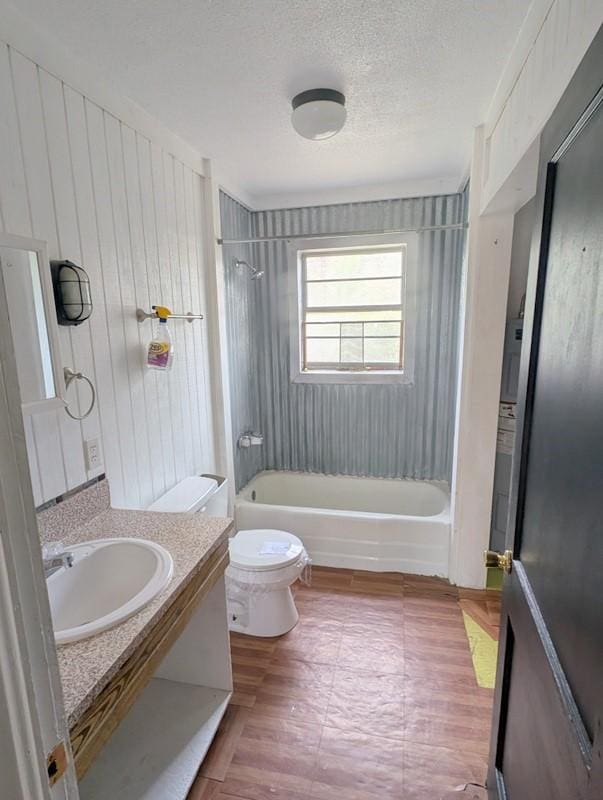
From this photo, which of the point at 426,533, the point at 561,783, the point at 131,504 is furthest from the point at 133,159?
the point at 426,533

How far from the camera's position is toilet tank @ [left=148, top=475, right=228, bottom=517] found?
1.91 meters

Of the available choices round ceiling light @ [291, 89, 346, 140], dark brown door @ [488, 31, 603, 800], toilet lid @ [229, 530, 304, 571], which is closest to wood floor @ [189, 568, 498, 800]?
toilet lid @ [229, 530, 304, 571]

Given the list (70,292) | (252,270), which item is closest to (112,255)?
(70,292)

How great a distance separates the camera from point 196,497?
198 cm

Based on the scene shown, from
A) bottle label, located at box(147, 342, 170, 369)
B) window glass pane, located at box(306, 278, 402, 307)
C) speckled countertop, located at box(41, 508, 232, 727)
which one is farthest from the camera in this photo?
window glass pane, located at box(306, 278, 402, 307)

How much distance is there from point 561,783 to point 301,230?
10.0ft

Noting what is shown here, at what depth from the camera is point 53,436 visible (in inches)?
55.0

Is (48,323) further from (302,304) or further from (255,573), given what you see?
(302,304)

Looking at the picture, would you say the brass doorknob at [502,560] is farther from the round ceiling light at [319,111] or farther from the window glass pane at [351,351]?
the window glass pane at [351,351]

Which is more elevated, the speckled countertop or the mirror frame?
the mirror frame

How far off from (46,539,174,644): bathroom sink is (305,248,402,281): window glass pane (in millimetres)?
2346

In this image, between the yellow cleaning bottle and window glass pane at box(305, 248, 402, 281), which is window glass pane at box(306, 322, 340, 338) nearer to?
window glass pane at box(305, 248, 402, 281)

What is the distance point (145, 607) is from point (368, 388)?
2.32 m

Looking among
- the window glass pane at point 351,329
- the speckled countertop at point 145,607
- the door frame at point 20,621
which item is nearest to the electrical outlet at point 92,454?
the speckled countertop at point 145,607
